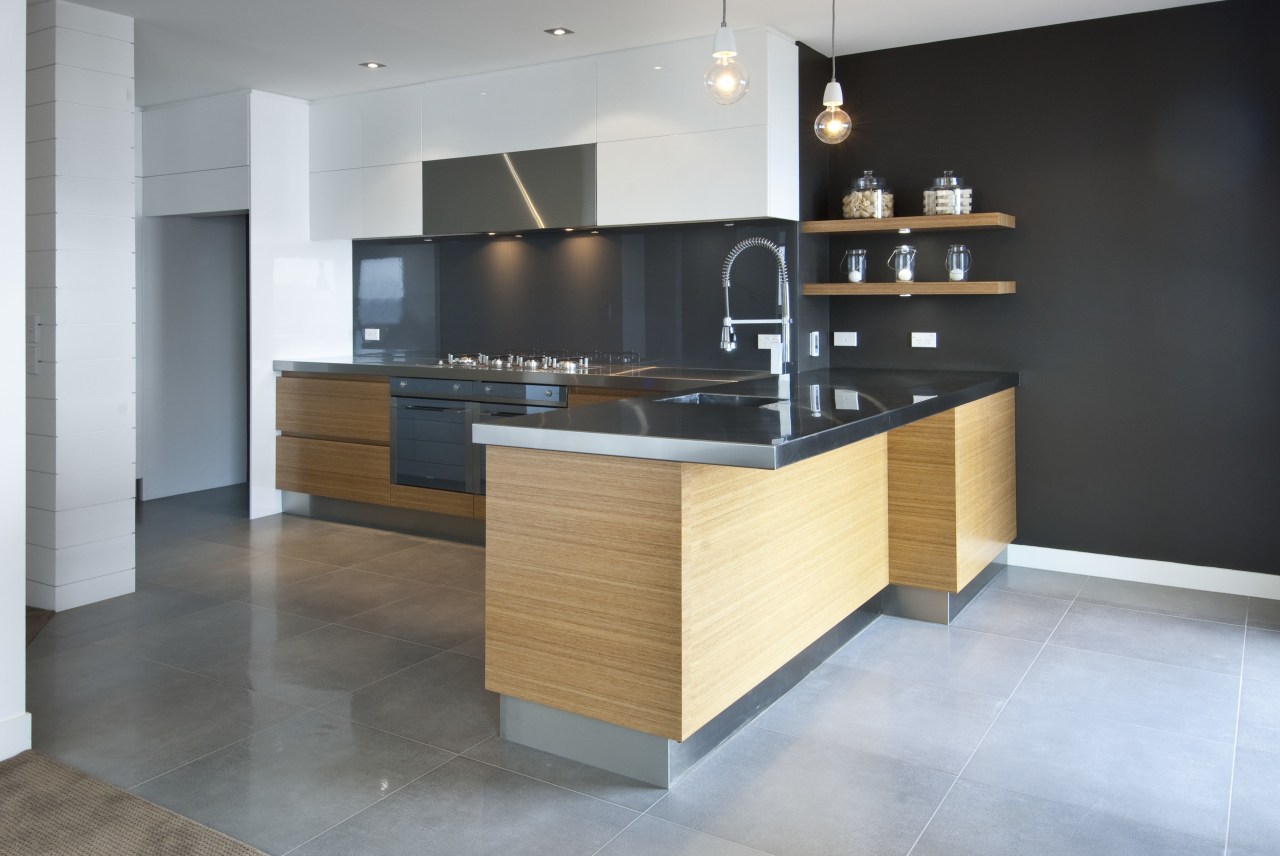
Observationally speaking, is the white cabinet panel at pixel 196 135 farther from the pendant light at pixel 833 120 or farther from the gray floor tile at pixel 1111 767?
the gray floor tile at pixel 1111 767

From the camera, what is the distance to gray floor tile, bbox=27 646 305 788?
2.67 m

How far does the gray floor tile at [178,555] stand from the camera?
4645 millimetres

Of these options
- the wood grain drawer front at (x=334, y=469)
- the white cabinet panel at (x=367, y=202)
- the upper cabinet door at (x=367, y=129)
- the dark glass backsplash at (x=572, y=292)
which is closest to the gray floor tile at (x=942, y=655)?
the dark glass backsplash at (x=572, y=292)

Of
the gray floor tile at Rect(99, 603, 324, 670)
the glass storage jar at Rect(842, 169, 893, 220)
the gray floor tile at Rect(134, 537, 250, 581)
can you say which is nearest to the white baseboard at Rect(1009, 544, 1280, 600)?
the glass storage jar at Rect(842, 169, 893, 220)

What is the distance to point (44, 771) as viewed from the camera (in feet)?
8.45

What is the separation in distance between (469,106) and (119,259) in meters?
1.95

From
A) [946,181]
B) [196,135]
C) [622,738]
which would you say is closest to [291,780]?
[622,738]

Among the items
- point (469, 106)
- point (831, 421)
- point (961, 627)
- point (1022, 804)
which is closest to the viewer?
point (1022, 804)

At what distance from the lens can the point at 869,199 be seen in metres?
4.57

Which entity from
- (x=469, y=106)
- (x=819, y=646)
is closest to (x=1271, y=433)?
(x=819, y=646)

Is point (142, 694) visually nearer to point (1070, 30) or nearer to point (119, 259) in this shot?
point (119, 259)

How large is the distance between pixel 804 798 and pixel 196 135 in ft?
17.1

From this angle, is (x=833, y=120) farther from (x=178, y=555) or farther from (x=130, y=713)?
(x=178, y=555)

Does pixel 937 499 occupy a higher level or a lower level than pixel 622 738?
higher
